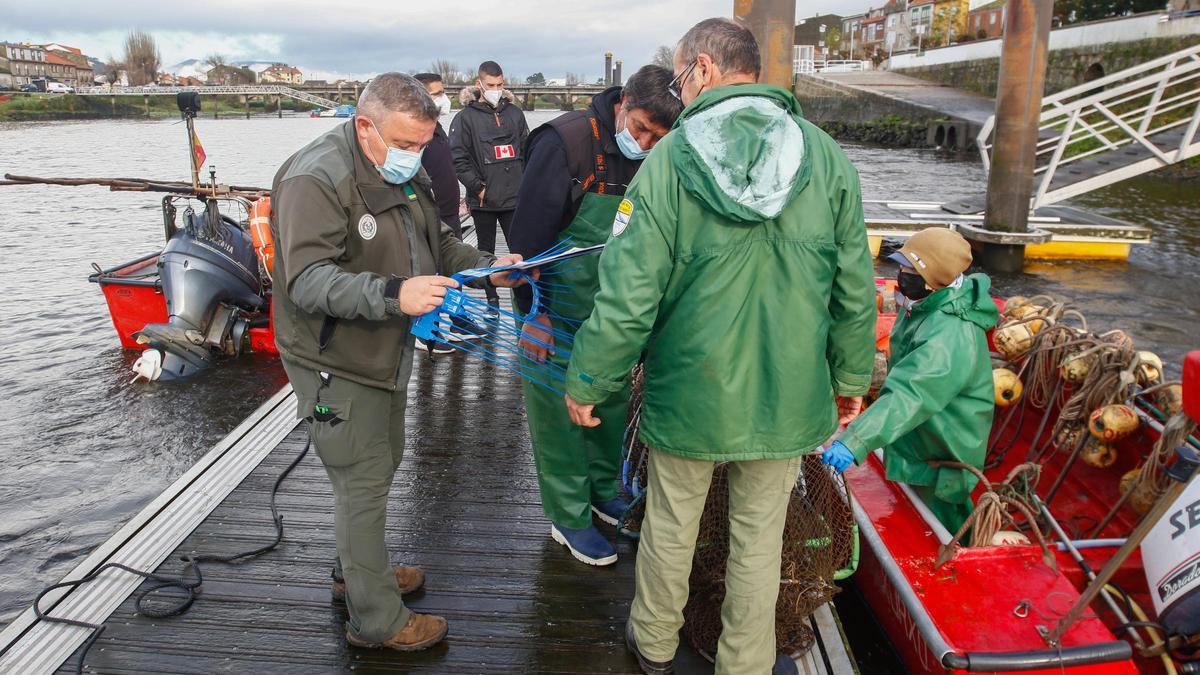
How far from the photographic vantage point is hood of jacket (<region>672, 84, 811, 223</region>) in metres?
2.18

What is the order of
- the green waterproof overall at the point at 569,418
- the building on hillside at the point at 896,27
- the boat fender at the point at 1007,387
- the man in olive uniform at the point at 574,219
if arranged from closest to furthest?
the man in olive uniform at the point at 574,219, the green waterproof overall at the point at 569,418, the boat fender at the point at 1007,387, the building on hillside at the point at 896,27

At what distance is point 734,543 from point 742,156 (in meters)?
1.21

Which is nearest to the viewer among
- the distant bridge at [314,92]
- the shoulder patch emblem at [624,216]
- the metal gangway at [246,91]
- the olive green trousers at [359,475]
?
the shoulder patch emblem at [624,216]

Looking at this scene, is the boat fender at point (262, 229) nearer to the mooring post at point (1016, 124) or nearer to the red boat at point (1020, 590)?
the red boat at point (1020, 590)

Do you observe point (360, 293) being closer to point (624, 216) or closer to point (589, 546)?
point (624, 216)

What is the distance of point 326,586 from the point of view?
336 centimetres

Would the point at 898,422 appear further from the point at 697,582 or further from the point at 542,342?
the point at 542,342

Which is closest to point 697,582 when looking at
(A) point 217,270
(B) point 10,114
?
(A) point 217,270

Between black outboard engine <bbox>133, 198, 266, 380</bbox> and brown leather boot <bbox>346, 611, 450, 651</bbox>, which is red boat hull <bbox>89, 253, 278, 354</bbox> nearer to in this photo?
black outboard engine <bbox>133, 198, 266, 380</bbox>

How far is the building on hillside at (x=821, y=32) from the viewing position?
108 metres

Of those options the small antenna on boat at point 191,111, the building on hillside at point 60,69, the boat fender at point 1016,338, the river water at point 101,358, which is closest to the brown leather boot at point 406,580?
the river water at point 101,358

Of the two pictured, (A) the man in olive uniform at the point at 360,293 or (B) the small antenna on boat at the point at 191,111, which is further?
(B) the small antenna on boat at the point at 191,111

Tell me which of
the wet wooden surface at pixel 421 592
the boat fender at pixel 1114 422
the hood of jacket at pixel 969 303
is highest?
the hood of jacket at pixel 969 303

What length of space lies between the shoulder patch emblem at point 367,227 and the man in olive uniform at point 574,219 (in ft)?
2.53
